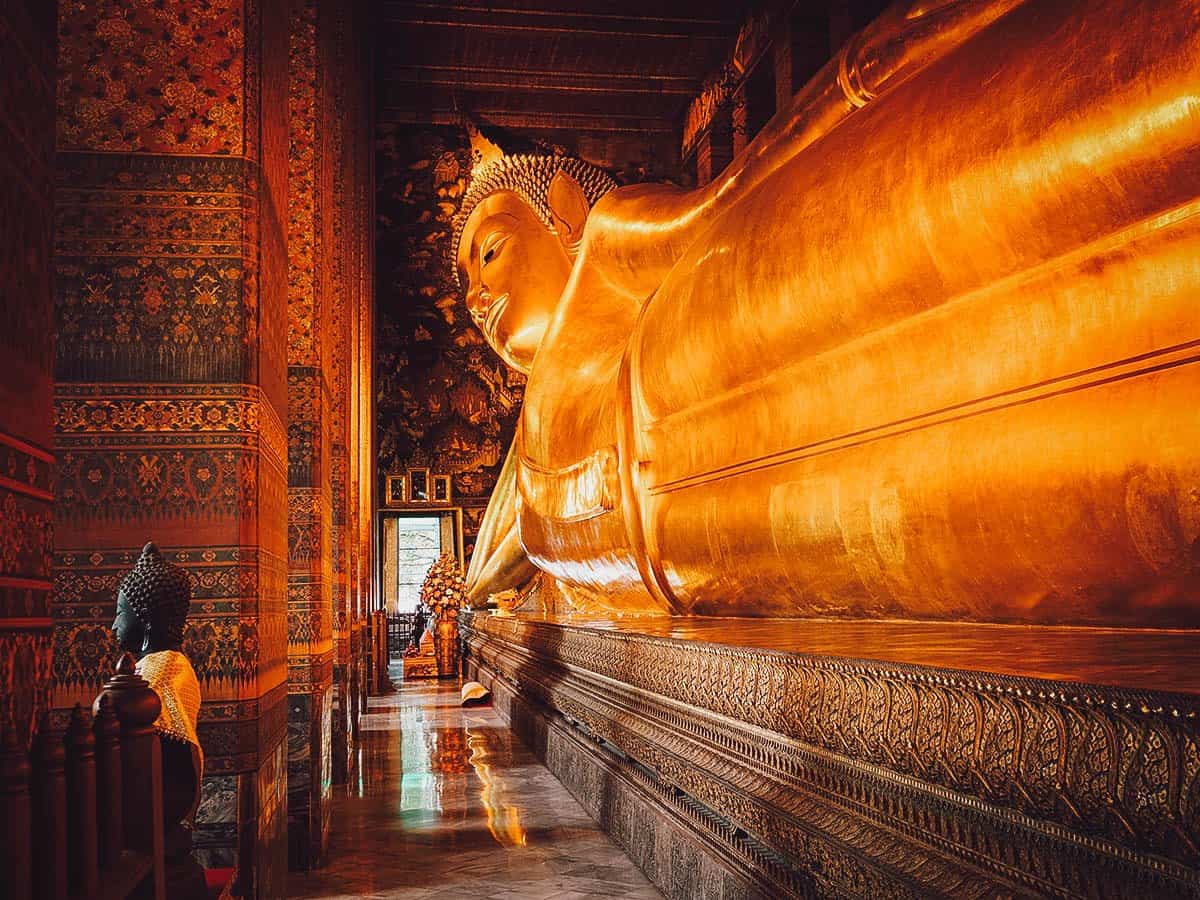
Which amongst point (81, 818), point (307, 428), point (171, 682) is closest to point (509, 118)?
point (307, 428)

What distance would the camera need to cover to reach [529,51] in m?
10.6

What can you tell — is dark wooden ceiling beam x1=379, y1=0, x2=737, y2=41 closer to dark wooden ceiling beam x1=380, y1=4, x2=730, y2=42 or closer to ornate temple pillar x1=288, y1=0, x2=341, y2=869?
dark wooden ceiling beam x1=380, y1=4, x2=730, y2=42

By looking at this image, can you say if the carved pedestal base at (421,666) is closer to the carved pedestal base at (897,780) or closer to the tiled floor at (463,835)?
the tiled floor at (463,835)

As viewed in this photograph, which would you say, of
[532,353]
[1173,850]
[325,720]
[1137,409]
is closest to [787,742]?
[1137,409]

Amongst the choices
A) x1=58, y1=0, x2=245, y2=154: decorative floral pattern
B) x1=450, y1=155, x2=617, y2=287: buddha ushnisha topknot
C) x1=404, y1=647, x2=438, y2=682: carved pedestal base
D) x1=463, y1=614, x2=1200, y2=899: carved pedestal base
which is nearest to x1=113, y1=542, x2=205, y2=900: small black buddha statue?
x1=463, y1=614, x2=1200, y2=899: carved pedestal base

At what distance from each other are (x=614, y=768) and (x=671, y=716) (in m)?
0.77

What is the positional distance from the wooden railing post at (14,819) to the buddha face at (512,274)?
19.1 feet

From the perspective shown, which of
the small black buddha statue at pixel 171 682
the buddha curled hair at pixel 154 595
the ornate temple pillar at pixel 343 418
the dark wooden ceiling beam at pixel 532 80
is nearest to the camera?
the small black buddha statue at pixel 171 682

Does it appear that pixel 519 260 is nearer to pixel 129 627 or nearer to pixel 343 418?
pixel 343 418

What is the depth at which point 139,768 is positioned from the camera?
1.23 metres

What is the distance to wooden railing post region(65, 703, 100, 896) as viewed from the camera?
1000 millimetres

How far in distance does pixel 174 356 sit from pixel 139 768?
1.23 meters

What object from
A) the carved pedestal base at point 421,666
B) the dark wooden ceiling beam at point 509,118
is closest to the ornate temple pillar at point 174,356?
the carved pedestal base at point 421,666

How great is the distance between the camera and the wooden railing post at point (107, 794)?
111cm
